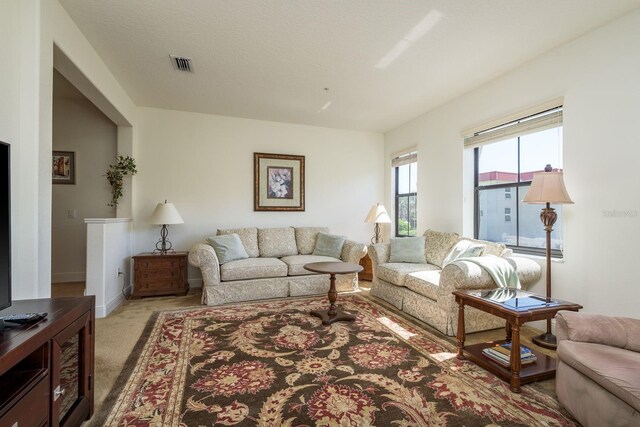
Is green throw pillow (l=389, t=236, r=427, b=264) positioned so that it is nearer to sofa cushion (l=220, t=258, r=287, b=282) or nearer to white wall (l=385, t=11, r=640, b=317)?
white wall (l=385, t=11, r=640, b=317)

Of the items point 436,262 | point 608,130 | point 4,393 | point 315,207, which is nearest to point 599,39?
point 608,130

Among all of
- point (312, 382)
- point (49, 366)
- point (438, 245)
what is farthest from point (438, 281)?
point (49, 366)

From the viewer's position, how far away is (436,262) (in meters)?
3.86

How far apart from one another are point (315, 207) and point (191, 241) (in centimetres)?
207

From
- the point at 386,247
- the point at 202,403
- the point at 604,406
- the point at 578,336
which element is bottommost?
the point at 202,403

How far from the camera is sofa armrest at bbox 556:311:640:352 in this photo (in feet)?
5.63

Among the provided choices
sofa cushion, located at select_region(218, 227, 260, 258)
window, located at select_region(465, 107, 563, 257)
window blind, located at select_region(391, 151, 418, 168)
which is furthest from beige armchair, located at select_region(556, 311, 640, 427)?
sofa cushion, located at select_region(218, 227, 260, 258)

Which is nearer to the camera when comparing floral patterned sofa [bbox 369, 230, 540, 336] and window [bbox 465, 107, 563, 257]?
floral patterned sofa [bbox 369, 230, 540, 336]

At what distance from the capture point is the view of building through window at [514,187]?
3.10 metres

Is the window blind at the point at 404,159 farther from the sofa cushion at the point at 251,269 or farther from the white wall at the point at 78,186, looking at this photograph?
the white wall at the point at 78,186

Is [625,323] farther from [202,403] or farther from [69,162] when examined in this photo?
[69,162]

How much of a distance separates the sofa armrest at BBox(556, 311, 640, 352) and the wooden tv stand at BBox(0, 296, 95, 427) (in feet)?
8.69

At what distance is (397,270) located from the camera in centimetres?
356

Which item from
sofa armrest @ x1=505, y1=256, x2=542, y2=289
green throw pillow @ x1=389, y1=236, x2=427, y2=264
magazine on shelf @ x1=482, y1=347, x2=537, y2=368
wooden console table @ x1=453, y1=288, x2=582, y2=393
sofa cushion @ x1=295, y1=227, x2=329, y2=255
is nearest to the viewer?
wooden console table @ x1=453, y1=288, x2=582, y2=393
